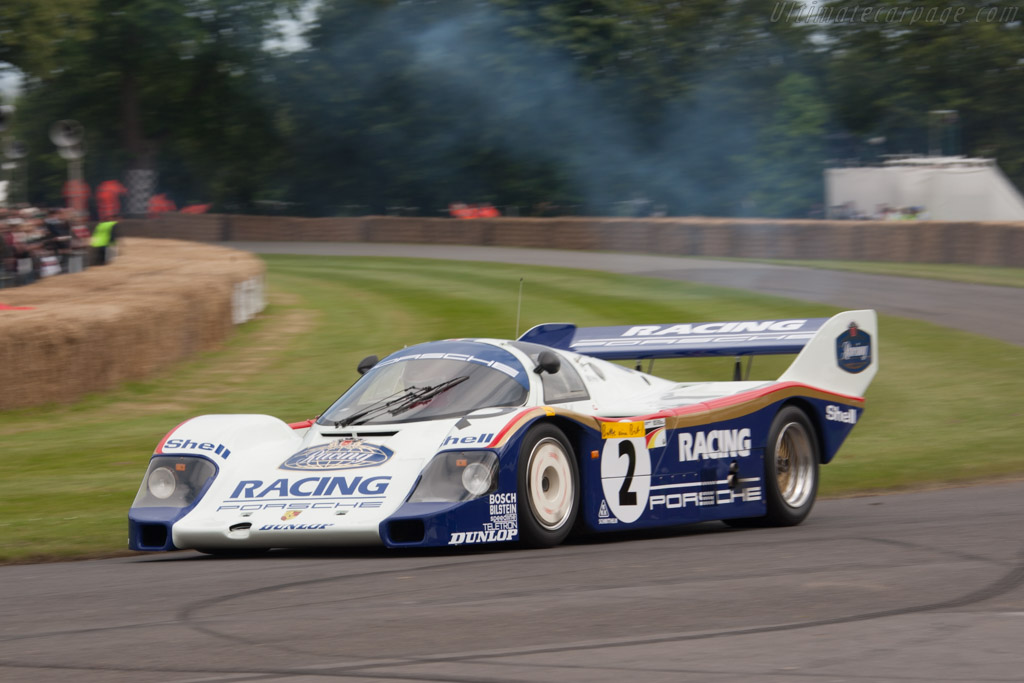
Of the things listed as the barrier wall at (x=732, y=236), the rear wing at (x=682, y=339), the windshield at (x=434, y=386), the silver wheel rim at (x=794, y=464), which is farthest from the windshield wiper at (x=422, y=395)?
the barrier wall at (x=732, y=236)


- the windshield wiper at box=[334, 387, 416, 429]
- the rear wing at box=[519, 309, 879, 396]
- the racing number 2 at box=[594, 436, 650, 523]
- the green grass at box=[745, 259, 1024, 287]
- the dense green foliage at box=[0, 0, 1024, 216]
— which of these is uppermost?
the dense green foliage at box=[0, 0, 1024, 216]

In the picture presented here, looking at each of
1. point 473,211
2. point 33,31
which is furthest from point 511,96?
point 33,31

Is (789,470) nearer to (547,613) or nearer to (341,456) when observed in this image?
(341,456)

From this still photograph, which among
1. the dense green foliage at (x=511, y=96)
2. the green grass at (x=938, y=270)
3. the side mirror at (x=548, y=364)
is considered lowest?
the green grass at (x=938, y=270)

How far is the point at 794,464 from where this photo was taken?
9.02 m

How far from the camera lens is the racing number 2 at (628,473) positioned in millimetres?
7629

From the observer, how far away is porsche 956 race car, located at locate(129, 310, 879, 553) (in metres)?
6.87

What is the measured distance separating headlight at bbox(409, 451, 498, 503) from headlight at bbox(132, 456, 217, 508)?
1.23 metres

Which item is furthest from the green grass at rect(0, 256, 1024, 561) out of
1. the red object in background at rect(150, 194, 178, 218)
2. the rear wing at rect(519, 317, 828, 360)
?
the red object in background at rect(150, 194, 178, 218)

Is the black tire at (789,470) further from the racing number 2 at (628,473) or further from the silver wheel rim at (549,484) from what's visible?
the silver wheel rim at (549,484)

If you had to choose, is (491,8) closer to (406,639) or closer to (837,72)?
(406,639)

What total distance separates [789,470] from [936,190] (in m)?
27.8

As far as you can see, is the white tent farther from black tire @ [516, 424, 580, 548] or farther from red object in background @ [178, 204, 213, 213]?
black tire @ [516, 424, 580, 548]

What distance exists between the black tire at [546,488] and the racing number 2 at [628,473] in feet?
1.02
